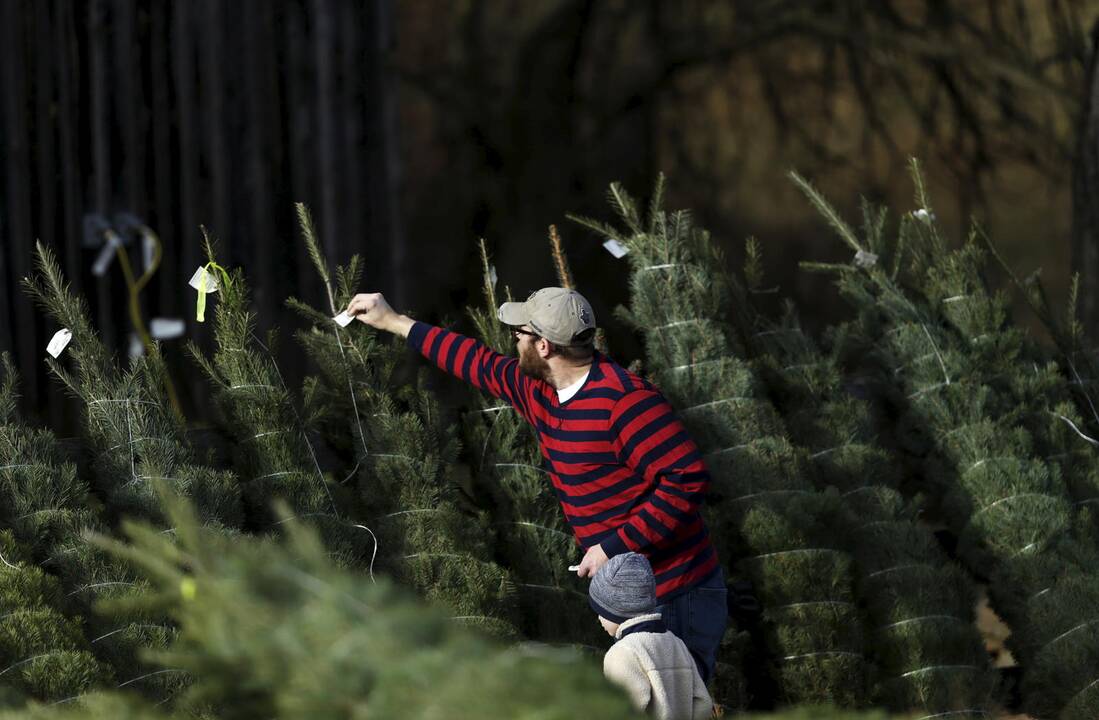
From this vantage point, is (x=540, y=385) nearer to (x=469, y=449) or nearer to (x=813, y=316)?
(x=469, y=449)

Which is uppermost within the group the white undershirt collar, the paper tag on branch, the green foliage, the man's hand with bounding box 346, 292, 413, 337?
the paper tag on branch

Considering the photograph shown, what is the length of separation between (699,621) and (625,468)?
42 centimetres

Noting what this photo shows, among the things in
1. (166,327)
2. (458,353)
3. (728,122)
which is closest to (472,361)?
(458,353)

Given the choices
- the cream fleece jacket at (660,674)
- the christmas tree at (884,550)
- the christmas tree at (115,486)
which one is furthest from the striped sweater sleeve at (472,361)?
the christmas tree at (884,550)

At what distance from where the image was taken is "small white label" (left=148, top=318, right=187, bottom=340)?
512 centimetres

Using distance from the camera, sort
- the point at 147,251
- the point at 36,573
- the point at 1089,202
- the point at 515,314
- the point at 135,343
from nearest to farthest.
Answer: the point at 36,573, the point at 515,314, the point at 135,343, the point at 147,251, the point at 1089,202

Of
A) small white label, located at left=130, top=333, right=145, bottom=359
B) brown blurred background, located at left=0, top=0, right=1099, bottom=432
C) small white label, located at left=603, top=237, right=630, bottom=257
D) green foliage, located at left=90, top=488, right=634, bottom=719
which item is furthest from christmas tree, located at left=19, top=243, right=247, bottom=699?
brown blurred background, located at left=0, top=0, right=1099, bottom=432

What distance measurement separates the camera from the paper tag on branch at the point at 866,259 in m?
4.75

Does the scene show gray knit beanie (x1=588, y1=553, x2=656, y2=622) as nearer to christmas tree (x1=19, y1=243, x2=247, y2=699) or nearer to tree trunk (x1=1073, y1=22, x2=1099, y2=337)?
christmas tree (x1=19, y1=243, x2=247, y2=699)

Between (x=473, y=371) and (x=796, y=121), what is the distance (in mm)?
→ 5402

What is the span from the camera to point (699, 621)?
358 centimetres

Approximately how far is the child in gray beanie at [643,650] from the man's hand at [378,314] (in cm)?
106

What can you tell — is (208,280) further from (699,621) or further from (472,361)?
(699,621)

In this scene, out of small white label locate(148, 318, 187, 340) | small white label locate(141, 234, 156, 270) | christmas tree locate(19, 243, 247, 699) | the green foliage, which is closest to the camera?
the green foliage
